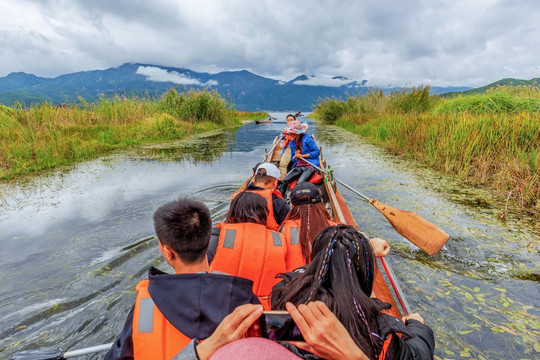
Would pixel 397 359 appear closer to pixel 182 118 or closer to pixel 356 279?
pixel 356 279

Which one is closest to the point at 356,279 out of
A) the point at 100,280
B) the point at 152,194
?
the point at 100,280

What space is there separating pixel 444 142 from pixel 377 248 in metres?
6.84

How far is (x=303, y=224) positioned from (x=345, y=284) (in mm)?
1144

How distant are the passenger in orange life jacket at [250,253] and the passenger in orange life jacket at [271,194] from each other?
949mm

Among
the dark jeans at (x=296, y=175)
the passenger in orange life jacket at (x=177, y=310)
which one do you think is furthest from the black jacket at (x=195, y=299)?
the dark jeans at (x=296, y=175)

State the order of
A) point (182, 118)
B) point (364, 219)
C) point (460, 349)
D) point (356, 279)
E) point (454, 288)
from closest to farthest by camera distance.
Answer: point (356, 279) < point (460, 349) < point (454, 288) < point (364, 219) < point (182, 118)

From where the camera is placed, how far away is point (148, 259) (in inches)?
131

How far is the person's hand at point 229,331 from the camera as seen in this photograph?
86 centimetres

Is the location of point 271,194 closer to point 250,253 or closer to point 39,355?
point 250,253

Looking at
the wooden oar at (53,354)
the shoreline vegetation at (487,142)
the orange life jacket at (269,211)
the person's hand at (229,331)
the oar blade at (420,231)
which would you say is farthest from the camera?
the shoreline vegetation at (487,142)

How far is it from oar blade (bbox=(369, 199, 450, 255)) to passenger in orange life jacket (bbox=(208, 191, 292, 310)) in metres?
1.57

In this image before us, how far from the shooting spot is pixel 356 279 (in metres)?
1.19

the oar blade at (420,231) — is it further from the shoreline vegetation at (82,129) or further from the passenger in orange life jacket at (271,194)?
the shoreline vegetation at (82,129)

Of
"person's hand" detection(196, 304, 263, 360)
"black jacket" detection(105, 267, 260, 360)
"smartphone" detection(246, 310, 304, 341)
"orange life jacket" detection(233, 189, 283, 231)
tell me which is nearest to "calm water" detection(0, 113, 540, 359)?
"orange life jacket" detection(233, 189, 283, 231)
